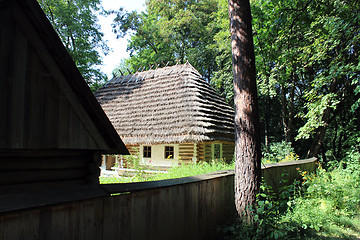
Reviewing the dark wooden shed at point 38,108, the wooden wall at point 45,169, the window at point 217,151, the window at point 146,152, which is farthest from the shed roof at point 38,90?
the window at point 217,151

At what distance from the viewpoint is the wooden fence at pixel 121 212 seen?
221 centimetres

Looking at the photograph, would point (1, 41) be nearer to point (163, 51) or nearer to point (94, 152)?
point (94, 152)

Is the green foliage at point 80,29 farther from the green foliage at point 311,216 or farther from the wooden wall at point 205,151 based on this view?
the green foliage at point 311,216

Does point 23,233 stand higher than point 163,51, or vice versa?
point 163,51

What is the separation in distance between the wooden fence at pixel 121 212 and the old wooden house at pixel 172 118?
7934 mm

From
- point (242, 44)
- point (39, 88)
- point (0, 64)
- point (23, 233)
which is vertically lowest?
point (23, 233)

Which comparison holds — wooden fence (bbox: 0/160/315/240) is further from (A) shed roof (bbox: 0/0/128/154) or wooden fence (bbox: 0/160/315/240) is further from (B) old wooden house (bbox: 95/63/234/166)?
(B) old wooden house (bbox: 95/63/234/166)

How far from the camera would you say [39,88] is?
305 centimetres

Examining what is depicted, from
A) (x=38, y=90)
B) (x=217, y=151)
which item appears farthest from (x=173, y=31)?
(x=38, y=90)

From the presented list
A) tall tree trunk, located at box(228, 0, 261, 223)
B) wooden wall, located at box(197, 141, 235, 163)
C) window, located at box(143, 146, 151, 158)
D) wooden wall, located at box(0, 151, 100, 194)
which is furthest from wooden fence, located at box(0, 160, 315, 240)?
window, located at box(143, 146, 151, 158)

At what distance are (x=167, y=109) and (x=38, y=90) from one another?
11822 mm

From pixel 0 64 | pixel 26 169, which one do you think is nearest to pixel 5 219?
pixel 26 169

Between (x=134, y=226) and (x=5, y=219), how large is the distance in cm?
152

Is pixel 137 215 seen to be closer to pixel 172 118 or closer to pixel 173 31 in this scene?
pixel 172 118
